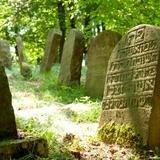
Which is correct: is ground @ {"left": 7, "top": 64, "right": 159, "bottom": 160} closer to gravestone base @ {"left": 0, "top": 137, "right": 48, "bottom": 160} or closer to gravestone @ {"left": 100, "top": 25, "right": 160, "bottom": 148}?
gravestone base @ {"left": 0, "top": 137, "right": 48, "bottom": 160}

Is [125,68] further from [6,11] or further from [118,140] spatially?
[6,11]

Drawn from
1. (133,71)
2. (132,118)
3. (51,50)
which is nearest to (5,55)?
(51,50)

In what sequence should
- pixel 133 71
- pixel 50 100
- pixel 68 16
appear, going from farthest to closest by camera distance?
pixel 68 16 < pixel 50 100 < pixel 133 71

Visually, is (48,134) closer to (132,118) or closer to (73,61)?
(132,118)

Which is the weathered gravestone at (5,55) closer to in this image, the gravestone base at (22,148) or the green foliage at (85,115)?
the green foliage at (85,115)

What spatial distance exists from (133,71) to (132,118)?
0.68 meters

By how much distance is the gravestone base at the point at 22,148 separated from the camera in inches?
159

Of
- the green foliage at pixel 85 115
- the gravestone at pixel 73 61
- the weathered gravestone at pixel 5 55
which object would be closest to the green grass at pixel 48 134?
the green foliage at pixel 85 115

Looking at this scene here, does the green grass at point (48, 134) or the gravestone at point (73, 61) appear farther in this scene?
the gravestone at point (73, 61)

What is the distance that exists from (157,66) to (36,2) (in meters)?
14.5

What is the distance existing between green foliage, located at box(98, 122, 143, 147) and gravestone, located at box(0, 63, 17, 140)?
168 centimetres

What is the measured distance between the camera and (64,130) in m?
6.00

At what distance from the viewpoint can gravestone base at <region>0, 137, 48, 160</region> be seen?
4.05 m

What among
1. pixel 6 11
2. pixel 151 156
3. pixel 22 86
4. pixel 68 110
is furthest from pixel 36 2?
pixel 151 156
